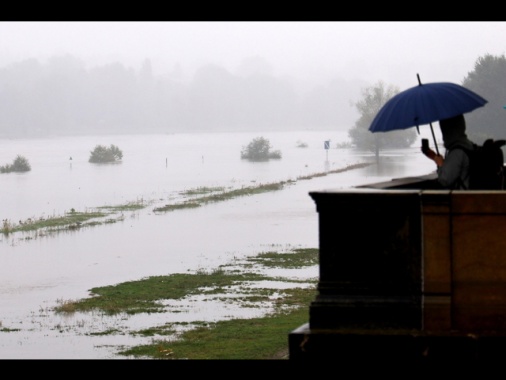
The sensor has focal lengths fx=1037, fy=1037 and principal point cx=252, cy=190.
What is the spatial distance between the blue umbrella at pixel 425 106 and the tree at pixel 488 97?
114209mm

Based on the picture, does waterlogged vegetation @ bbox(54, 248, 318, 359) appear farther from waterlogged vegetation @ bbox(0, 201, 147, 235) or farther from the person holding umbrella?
waterlogged vegetation @ bbox(0, 201, 147, 235)

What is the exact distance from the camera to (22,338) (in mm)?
31422

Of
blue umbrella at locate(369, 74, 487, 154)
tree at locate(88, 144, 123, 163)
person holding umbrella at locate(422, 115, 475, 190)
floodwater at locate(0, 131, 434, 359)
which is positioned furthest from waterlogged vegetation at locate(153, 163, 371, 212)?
person holding umbrella at locate(422, 115, 475, 190)

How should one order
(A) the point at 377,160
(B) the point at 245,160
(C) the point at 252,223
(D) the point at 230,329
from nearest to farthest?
(D) the point at 230,329
(C) the point at 252,223
(A) the point at 377,160
(B) the point at 245,160

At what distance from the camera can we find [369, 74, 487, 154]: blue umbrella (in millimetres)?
10797

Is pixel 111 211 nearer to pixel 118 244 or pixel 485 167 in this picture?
pixel 118 244

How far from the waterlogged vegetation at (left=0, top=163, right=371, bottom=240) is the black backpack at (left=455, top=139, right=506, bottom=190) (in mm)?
56591

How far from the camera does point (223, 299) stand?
3656 centimetres

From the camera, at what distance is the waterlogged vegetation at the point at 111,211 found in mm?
68562

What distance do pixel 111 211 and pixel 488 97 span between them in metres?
66.1

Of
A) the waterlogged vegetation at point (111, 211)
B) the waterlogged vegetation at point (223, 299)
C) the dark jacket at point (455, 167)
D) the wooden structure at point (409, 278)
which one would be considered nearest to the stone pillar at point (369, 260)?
the wooden structure at point (409, 278)
